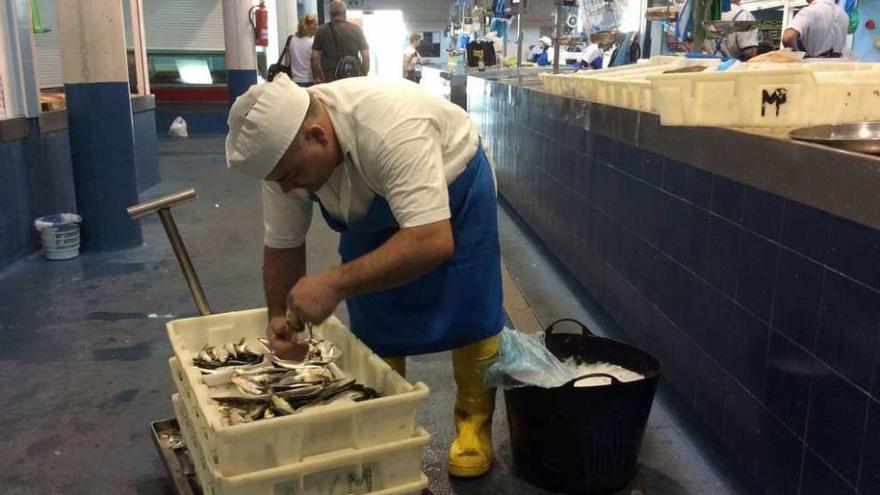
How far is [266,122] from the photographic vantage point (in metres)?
1.66

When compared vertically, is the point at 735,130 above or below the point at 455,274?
above

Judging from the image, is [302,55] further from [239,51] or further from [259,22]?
[259,22]

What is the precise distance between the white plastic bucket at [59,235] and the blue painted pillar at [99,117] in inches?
4.7

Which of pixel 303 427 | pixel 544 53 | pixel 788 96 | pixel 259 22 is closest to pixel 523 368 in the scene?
pixel 303 427

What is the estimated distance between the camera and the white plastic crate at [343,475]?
5.24 ft

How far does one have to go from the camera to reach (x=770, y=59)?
2824mm

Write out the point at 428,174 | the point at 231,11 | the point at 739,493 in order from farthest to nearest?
the point at 231,11 → the point at 739,493 → the point at 428,174

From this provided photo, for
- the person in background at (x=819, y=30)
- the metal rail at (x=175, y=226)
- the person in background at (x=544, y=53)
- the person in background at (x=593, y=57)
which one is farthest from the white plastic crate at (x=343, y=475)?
the person in background at (x=544, y=53)

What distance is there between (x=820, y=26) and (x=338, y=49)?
15.7ft

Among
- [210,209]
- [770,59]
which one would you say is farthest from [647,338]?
[210,209]

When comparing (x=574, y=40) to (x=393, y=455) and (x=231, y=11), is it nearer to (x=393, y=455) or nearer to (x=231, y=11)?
(x=231, y=11)

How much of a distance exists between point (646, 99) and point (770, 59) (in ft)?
1.57

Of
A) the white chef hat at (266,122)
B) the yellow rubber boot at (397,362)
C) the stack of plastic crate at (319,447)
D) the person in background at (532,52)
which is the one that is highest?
the person in background at (532,52)

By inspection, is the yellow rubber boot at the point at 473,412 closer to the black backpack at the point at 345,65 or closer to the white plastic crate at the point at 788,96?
the white plastic crate at the point at 788,96
